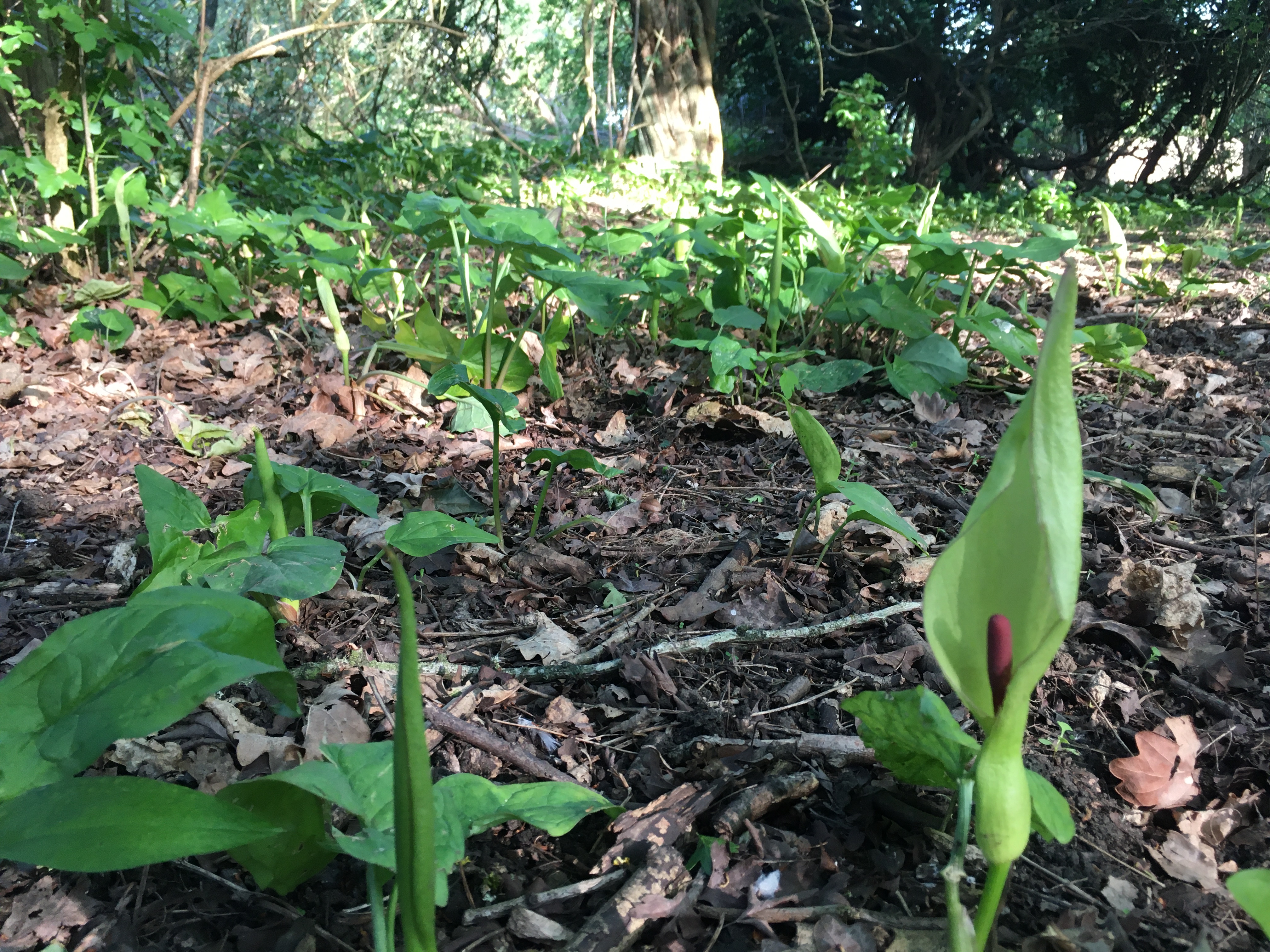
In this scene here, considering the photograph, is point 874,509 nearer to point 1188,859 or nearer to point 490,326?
point 1188,859

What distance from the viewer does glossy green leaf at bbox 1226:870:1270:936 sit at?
584mm

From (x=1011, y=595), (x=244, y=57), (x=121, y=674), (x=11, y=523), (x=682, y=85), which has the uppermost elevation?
(x=682, y=85)

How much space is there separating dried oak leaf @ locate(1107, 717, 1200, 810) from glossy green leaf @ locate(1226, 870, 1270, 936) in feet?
1.58

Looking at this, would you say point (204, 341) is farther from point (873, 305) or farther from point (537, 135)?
point (537, 135)

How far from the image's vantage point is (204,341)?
3010mm

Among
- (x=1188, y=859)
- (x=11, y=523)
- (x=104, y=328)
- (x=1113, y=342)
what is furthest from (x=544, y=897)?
(x=104, y=328)

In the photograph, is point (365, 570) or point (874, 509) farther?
point (365, 570)

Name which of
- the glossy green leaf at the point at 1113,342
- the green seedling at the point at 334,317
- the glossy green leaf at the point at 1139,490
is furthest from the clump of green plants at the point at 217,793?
the glossy green leaf at the point at 1113,342

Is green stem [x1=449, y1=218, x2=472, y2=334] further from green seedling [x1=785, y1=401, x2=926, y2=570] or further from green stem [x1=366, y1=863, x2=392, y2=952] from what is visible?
green stem [x1=366, y1=863, x2=392, y2=952]

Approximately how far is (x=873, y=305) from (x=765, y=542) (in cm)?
110

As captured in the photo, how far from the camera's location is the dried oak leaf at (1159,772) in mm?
1038

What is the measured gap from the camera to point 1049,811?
2.51ft

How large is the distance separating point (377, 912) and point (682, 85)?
8940 mm

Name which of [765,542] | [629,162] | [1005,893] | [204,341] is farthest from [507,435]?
[629,162]
